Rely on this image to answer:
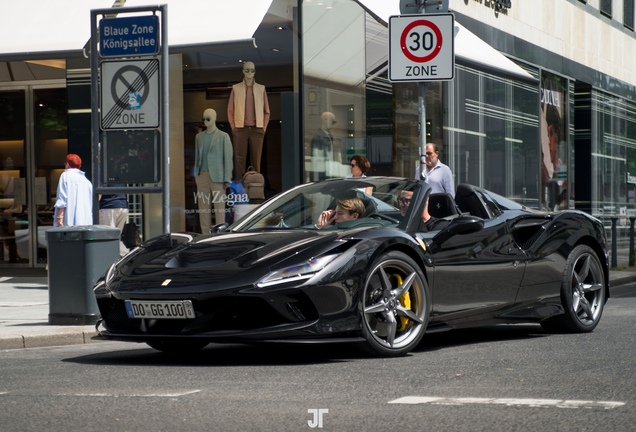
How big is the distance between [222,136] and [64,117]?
3.27m

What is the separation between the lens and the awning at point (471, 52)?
1430cm

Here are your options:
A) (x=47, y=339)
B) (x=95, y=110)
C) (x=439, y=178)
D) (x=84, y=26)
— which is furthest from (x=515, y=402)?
(x=84, y=26)

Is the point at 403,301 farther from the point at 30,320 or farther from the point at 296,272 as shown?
the point at 30,320

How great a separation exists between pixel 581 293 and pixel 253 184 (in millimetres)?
7456

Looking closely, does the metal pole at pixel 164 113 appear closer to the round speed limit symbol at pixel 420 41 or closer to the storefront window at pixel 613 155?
the round speed limit symbol at pixel 420 41

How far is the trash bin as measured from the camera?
7.88m

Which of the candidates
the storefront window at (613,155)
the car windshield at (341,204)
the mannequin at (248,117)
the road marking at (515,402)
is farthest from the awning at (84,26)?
the storefront window at (613,155)

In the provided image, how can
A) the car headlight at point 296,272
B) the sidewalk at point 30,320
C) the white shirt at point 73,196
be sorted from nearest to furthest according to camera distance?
the car headlight at point 296,272
the sidewalk at point 30,320
the white shirt at point 73,196

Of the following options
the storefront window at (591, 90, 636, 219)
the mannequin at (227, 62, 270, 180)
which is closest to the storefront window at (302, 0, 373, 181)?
the mannequin at (227, 62, 270, 180)

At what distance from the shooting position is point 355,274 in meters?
5.37

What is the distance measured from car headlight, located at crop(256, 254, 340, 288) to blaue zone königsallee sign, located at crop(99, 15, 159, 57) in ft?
14.0

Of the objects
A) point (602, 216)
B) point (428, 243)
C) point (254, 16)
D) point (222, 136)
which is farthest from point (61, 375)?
point (602, 216)

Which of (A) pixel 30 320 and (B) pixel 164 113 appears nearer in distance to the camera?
(A) pixel 30 320

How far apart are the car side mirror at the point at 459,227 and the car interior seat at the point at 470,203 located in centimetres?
43
